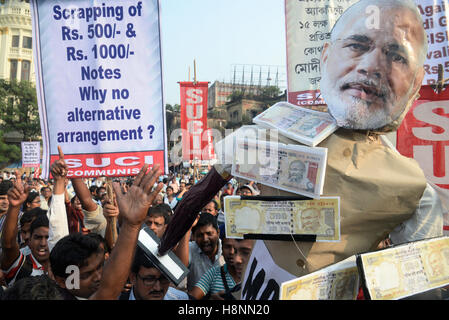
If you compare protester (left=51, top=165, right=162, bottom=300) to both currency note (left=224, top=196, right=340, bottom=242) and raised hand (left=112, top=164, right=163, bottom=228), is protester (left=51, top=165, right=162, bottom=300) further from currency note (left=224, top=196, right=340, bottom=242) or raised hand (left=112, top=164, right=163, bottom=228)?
currency note (left=224, top=196, right=340, bottom=242)

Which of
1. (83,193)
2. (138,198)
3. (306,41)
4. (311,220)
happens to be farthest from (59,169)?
(306,41)

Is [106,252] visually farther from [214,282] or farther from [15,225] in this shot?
[214,282]

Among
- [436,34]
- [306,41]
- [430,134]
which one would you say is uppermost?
[306,41]

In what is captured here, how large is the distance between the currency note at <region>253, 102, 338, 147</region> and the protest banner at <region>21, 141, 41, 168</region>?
12.6m

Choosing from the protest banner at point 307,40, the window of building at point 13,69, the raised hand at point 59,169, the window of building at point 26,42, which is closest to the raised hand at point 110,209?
the raised hand at point 59,169

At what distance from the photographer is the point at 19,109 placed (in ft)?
113

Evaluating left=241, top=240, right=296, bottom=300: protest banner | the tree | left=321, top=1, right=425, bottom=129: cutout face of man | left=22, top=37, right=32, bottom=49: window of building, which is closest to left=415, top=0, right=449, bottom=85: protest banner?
left=321, top=1, right=425, bottom=129: cutout face of man

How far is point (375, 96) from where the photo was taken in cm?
163

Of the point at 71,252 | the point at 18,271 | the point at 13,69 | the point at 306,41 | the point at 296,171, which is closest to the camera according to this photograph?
the point at 296,171

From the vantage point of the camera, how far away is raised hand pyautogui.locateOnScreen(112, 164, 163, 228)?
1535mm

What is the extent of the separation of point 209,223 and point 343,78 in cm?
220

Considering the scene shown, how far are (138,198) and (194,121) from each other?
704 cm
